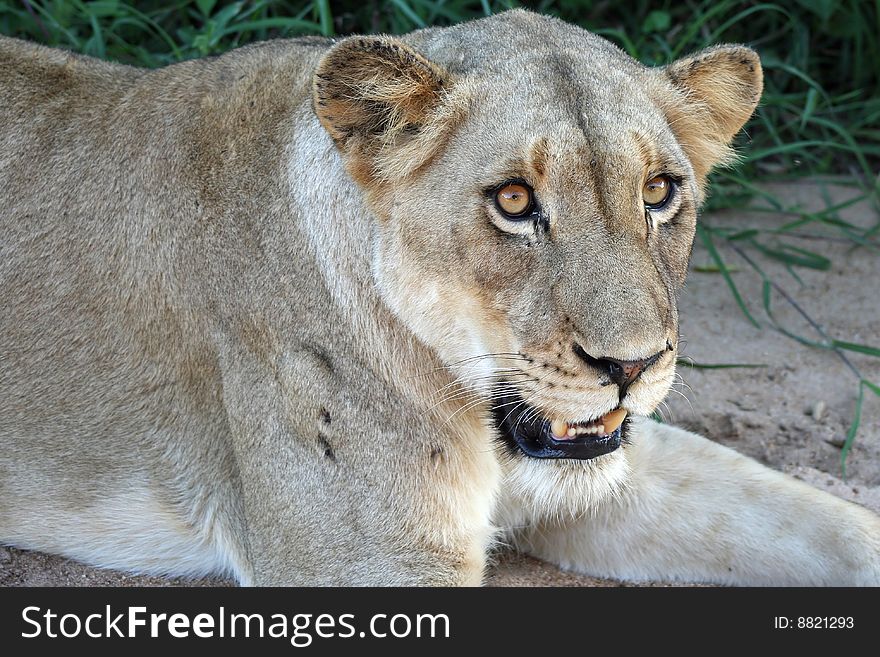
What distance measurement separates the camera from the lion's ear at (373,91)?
2369 millimetres

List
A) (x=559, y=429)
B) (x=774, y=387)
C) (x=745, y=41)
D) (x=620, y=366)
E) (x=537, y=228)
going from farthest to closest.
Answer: (x=745, y=41)
(x=774, y=387)
(x=559, y=429)
(x=537, y=228)
(x=620, y=366)

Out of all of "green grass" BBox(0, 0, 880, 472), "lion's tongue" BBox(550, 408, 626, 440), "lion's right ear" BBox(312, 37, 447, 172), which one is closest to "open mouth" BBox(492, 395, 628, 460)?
"lion's tongue" BBox(550, 408, 626, 440)

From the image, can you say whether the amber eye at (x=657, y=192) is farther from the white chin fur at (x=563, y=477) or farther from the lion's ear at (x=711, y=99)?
the white chin fur at (x=563, y=477)

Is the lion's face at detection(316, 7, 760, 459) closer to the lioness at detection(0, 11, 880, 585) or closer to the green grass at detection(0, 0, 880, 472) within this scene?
the lioness at detection(0, 11, 880, 585)

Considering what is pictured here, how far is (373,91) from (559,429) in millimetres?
718

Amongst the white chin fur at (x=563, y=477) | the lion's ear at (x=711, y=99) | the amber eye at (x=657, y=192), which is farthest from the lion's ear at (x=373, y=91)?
the white chin fur at (x=563, y=477)

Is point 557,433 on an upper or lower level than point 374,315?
lower

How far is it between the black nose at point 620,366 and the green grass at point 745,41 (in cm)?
178

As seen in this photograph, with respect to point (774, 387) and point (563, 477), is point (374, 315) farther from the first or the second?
point (774, 387)

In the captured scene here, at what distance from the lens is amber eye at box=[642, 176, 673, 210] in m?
2.45

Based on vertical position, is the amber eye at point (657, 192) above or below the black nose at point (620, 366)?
above

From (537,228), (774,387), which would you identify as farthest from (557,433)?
(774,387)

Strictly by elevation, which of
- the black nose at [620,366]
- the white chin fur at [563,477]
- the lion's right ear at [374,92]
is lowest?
the white chin fur at [563,477]

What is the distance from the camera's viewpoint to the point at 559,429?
2449mm
